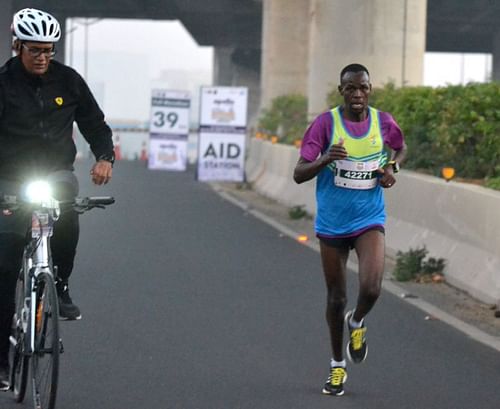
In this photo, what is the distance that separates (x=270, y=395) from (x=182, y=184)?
99.2ft

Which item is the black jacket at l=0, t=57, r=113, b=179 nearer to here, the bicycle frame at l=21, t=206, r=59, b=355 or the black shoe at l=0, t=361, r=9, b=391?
the bicycle frame at l=21, t=206, r=59, b=355

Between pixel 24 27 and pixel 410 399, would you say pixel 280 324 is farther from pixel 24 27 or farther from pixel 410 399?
pixel 24 27

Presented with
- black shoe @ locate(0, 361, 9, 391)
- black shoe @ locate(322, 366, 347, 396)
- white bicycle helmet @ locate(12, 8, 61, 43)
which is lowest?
black shoe @ locate(322, 366, 347, 396)

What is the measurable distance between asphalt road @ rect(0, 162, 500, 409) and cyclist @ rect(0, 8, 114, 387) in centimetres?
83

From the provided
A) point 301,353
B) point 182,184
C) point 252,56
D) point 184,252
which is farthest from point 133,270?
point 252,56

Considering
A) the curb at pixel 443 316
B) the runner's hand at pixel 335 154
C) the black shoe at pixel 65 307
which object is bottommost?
the curb at pixel 443 316

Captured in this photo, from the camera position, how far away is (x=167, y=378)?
9516 mm

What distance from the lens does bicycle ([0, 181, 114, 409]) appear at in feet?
25.2

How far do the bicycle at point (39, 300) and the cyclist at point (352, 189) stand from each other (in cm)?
154

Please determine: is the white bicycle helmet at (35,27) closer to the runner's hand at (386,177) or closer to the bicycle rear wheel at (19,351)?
the bicycle rear wheel at (19,351)

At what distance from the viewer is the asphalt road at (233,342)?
9.01 metres

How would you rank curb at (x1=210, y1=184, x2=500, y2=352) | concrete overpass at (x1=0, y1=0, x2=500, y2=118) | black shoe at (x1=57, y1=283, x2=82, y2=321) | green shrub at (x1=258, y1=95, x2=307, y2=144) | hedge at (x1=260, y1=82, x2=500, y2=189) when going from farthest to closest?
1. green shrub at (x1=258, y1=95, x2=307, y2=144)
2. concrete overpass at (x1=0, y1=0, x2=500, y2=118)
3. hedge at (x1=260, y1=82, x2=500, y2=189)
4. curb at (x1=210, y1=184, x2=500, y2=352)
5. black shoe at (x1=57, y1=283, x2=82, y2=321)

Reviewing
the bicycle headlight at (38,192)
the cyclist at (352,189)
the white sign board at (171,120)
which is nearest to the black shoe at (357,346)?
the cyclist at (352,189)

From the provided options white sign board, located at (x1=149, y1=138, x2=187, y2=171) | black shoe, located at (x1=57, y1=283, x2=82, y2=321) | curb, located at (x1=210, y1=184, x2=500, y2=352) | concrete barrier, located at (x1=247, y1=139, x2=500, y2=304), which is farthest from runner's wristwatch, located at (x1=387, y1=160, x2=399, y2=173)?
white sign board, located at (x1=149, y1=138, x2=187, y2=171)
